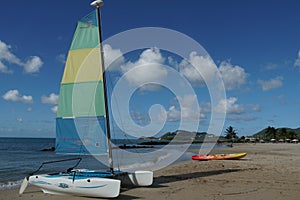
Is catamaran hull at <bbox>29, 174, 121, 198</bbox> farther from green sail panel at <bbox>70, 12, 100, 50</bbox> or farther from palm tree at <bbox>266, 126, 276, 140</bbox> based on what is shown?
palm tree at <bbox>266, 126, 276, 140</bbox>

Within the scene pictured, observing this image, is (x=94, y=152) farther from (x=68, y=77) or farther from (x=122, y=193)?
(x=68, y=77)

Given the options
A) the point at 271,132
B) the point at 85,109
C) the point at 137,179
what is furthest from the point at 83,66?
the point at 271,132

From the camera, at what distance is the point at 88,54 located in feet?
35.4

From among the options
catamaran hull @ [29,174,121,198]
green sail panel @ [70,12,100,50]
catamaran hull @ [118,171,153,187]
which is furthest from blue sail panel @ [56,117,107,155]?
green sail panel @ [70,12,100,50]

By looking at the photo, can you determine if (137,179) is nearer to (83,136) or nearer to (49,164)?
(83,136)

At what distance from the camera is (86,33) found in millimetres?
10977

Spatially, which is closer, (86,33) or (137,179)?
(137,179)

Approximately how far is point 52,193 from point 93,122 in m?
2.75

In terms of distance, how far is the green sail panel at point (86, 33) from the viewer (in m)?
10.9

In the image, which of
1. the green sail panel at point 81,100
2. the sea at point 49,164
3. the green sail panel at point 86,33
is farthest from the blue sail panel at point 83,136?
the green sail panel at point 86,33

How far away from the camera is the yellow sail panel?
35.1ft

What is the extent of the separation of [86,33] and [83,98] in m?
→ 2.40

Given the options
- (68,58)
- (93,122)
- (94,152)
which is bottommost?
(94,152)

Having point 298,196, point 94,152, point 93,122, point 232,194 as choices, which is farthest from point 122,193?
point 298,196
